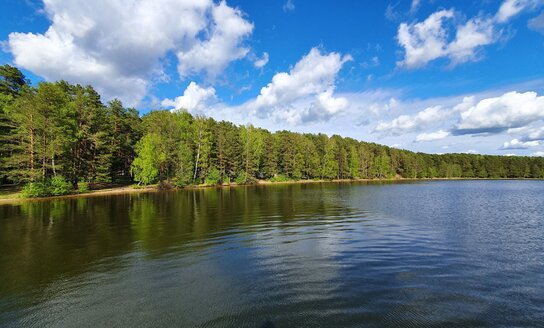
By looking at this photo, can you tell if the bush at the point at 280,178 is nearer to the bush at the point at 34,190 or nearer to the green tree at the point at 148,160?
the green tree at the point at 148,160

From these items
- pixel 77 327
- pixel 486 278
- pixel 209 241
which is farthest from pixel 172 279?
pixel 486 278

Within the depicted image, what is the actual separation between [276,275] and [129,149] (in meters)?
76.1

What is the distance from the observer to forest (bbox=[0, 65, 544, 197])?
155 ft

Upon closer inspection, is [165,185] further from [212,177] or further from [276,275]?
[276,275]

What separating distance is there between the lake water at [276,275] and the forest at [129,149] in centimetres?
3267

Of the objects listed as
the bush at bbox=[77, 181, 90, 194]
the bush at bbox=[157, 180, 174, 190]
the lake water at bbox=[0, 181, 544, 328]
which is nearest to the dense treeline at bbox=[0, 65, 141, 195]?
the bush at bbox=[77, 181, 90, 194]

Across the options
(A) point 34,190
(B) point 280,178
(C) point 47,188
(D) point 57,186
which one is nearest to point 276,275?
(A) point 34,190

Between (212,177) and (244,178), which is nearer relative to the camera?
(212,177)

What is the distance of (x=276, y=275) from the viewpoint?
11633 mm

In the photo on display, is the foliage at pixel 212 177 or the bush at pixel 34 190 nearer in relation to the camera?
the bush at pixel 34 190

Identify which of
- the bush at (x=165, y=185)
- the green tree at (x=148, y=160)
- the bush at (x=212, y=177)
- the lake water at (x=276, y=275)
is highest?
the green tree at (x=148, y=160)

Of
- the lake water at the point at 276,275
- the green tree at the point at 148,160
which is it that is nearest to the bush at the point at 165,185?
the green tree at the point at 148,160

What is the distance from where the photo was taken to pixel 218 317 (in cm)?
821

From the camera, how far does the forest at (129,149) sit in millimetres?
47219
